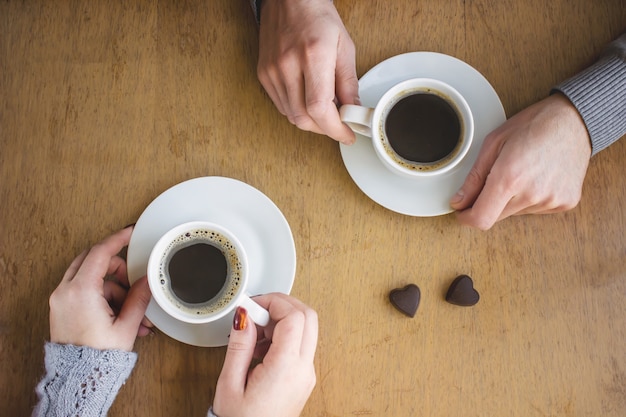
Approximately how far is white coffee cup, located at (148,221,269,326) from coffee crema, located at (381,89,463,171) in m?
0.39

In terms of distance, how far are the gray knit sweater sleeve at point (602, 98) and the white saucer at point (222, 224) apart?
0.64m

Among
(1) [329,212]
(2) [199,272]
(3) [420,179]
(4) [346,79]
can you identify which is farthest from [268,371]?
(4) [346,79]

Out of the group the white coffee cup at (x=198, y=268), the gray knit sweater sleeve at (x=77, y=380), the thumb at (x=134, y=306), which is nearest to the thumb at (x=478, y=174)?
the white coffee cup at (x=198, y=268)

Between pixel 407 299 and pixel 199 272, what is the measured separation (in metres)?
0.43

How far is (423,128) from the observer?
1.16 m

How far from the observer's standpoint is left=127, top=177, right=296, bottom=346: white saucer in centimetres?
114

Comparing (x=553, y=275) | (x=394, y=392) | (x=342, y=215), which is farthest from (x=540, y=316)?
(x=342, y=215)

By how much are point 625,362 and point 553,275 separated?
0.23 metres

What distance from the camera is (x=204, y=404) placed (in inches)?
46.7

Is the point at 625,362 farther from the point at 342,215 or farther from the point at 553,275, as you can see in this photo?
the point at 342,215

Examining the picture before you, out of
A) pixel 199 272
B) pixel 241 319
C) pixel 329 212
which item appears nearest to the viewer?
pixel 241 319

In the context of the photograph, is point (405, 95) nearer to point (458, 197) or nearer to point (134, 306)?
point (458, 197)

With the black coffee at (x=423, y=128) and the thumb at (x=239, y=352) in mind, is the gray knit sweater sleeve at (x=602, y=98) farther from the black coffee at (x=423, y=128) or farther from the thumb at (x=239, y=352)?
the thumb at (x=239, y=352)

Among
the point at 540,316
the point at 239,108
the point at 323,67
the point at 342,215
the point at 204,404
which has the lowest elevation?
the point at 204,404
